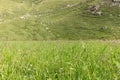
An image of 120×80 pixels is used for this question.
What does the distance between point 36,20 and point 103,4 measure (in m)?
42.5

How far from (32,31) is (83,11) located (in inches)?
1589

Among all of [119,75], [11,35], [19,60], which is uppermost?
[119,75]

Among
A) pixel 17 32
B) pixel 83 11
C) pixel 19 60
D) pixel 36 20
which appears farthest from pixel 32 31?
pixel 19 60

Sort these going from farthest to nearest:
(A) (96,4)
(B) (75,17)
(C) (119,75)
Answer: (A) (96,4) < (B) (75,17) < (C) (119,75)

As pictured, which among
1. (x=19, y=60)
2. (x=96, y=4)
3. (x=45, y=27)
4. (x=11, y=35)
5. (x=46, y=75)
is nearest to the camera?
(x=46, y=75)

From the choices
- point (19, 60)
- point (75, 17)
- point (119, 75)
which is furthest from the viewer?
point (75, 17)

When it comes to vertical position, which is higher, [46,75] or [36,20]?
[46,75]

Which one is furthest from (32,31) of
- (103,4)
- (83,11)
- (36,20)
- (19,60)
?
(19,60)

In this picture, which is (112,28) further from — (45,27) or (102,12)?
(45,27)

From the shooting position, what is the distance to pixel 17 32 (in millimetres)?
156125

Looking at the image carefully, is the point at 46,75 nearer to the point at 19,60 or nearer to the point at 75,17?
the point at 19,60

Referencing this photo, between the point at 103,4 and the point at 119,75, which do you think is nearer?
the point at 119,75

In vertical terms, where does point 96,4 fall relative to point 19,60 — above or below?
below

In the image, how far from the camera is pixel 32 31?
518ft
